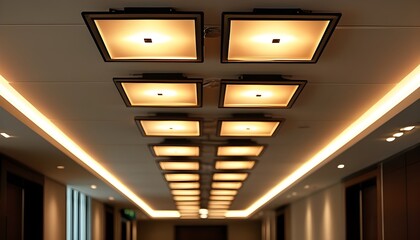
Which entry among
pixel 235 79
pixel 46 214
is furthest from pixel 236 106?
pixel 46 214

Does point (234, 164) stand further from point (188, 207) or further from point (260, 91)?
point (188, 207)

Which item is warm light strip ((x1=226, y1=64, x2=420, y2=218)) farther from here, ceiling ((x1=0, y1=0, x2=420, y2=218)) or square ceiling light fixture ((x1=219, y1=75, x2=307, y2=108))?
square ceiling light fixture ((x1=219, y1=75, x2=307, y2=108))

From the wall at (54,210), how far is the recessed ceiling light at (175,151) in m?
2.91

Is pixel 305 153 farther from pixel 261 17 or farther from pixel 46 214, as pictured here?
pixel 261 17

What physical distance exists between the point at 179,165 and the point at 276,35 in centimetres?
801

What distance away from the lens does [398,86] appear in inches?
297

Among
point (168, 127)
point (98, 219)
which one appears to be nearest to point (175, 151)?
point (168, 127)

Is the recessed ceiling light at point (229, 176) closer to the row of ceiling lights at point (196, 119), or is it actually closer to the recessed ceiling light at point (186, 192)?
the row of ceiling lights at point (196, 119)

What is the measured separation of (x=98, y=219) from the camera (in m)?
20.5

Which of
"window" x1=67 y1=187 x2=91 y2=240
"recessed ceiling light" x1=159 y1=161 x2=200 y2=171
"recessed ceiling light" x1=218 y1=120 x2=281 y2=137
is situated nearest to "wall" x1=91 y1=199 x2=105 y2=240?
"window" x1=67 y1=187 x2=91 y2=240

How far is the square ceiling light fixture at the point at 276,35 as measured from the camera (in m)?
5.07

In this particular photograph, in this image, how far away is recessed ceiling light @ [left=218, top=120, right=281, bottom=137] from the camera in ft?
29.5

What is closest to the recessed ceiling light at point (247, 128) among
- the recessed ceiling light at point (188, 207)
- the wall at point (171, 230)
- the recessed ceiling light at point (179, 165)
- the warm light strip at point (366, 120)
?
the warm light strip at point (366, 120)

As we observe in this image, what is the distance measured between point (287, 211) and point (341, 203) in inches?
325
